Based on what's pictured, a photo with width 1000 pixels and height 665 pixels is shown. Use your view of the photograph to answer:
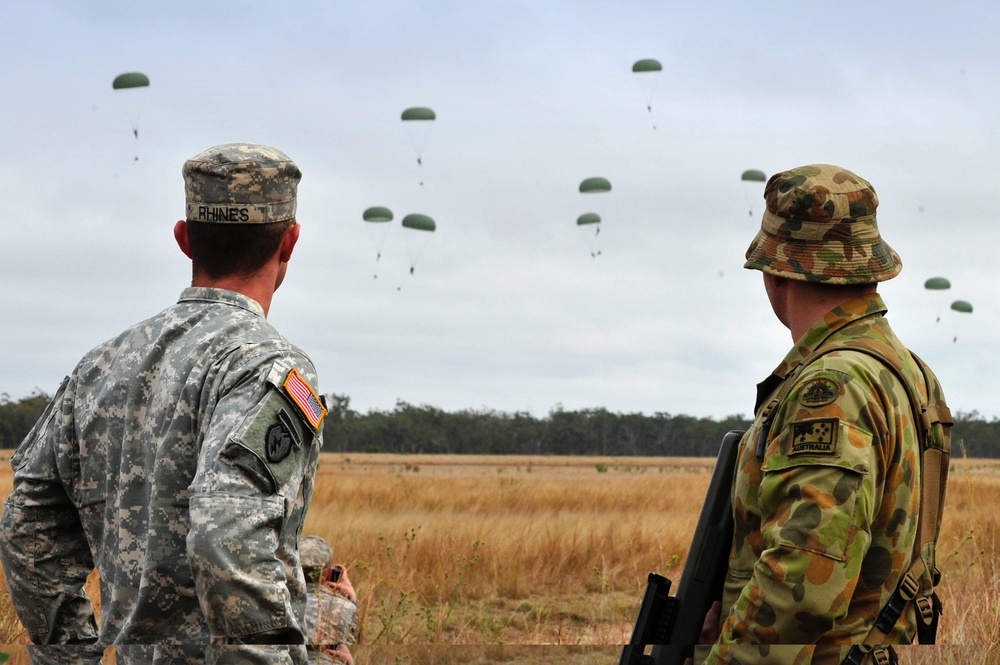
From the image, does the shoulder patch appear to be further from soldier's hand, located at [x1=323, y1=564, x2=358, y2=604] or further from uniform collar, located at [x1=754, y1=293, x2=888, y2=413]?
soldier's hand, located at [x1=323, y1=564, x2=358, y2=604]

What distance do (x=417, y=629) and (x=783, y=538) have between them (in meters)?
5.51

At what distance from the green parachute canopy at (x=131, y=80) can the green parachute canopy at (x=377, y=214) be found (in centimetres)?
771

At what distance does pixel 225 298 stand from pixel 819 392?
1464mm

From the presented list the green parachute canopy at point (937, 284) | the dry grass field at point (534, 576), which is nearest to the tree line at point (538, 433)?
the green parachute canopy at point (937, 284)

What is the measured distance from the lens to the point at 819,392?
259cm

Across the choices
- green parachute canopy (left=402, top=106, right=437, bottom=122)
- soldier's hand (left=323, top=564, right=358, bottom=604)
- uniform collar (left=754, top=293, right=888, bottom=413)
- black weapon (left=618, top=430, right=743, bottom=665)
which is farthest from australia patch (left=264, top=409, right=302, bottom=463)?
green parachute canopy (left=402, top=106, right=437, bottom=122)

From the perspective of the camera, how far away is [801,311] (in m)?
2.96

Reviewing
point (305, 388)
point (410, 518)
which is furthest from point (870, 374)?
point (410, 518)

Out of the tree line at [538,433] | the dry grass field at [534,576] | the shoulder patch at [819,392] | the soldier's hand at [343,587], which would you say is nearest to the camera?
the shoulder patch at [819,392]

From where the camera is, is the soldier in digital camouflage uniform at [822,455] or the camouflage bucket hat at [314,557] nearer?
the soldier in digital camouflage uniform at [822,455]

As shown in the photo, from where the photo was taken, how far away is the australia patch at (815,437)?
2516mm

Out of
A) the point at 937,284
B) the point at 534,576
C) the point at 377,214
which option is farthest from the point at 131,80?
the point at 937,284

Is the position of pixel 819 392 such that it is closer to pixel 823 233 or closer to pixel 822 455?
pixel 822 455

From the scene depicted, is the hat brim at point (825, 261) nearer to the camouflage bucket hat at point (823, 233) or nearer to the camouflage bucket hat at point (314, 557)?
the camouflage bucket hat at point (823, 233)
